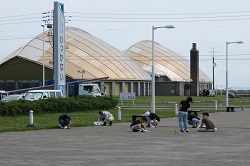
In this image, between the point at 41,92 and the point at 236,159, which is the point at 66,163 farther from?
the point at 41,92

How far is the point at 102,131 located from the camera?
77.5ft

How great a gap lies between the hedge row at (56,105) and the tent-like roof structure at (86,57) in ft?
153

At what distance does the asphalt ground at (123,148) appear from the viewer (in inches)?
517

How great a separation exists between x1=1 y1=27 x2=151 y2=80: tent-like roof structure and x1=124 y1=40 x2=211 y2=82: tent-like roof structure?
724 inches

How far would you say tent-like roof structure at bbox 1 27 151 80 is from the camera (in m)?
91.2

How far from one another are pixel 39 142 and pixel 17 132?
16.3ft

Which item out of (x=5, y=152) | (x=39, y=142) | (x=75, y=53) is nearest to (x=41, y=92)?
(x=39, y=142)

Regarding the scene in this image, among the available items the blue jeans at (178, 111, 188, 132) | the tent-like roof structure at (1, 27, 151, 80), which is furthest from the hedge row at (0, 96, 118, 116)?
the tent-like roof structure at (1, 27, 151, 80)

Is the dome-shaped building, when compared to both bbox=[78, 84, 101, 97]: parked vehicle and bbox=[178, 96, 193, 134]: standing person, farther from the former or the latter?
bbox=[178, 96, 193, 134]: standing person

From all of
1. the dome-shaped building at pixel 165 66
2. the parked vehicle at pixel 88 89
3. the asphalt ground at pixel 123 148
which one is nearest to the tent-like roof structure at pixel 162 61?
the dome-shaped building at pixel 165 66

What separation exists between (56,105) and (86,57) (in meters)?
56.7

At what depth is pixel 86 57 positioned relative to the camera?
93.5 meters

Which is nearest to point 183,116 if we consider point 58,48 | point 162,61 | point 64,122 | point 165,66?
point 64,122

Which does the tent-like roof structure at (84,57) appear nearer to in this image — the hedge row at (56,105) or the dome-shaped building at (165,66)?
the dome-shaped building at (165,66)
